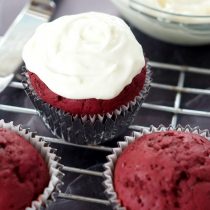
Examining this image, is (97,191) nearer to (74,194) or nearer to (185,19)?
(74,194)

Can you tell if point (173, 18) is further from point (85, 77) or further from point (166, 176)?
point (166, 176)

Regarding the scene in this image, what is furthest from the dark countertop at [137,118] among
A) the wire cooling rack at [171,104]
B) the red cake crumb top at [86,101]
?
the red cake crumb top at [86,101]

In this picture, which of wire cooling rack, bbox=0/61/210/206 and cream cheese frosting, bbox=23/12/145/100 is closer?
cream cheese frosting, bbox=23/12/145/100

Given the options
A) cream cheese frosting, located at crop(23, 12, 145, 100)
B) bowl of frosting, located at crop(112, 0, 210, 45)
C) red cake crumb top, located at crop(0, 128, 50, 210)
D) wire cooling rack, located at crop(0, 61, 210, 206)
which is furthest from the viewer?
bowl of frosting, located at crop(112, 0, 210, 45)

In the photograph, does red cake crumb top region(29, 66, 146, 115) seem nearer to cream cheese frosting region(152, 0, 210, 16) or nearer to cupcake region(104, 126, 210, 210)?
cupcake region(104, 126, 210, 210)

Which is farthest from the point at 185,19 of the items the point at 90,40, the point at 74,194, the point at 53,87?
the point at 74,194

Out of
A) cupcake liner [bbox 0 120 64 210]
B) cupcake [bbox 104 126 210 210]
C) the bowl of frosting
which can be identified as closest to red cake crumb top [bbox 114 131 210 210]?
cupcake [bbox 104 126 210 210]
